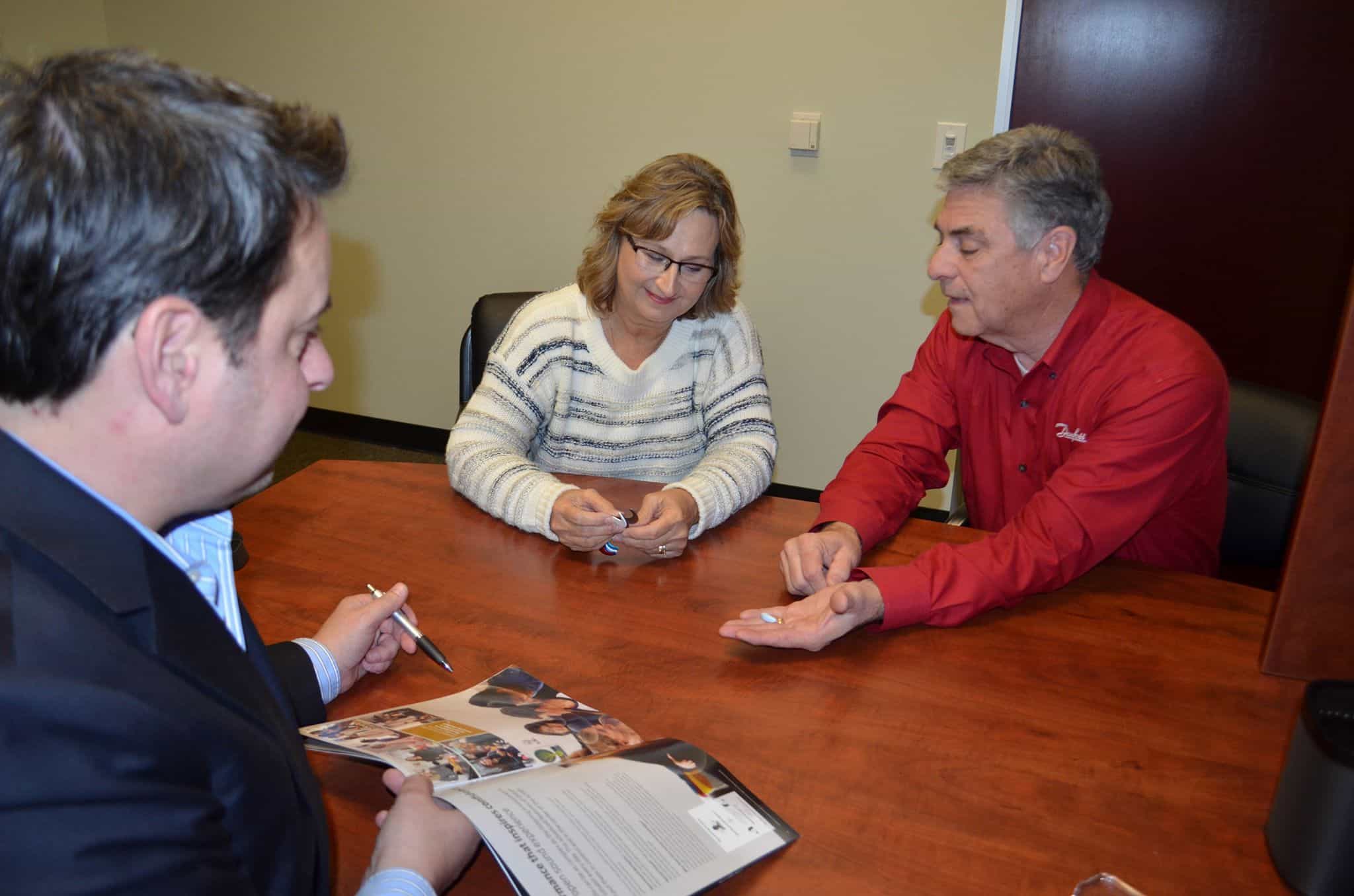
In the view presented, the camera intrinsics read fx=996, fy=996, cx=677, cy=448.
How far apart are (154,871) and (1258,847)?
106 centimetres

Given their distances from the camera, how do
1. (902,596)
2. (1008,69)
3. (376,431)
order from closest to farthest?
(902,596) < (1008,69) < (376,431)

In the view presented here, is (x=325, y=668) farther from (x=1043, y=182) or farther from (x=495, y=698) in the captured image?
(x=1043, y=182)

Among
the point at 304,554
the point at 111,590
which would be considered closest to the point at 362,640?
the point at 304,554

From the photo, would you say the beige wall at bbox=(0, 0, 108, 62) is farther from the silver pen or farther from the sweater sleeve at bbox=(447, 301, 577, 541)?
the silver pen

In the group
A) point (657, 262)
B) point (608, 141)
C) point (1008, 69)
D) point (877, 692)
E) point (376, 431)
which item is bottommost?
point (376, 431)

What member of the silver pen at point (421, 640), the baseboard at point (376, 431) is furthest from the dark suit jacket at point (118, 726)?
the baseboard at point (376, 431)

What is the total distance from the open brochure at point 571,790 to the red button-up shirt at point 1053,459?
1.60 feet

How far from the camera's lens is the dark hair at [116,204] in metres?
0.69

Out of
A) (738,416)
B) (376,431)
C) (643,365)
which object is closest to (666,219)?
(643,365)

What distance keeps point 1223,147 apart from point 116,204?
333 cm

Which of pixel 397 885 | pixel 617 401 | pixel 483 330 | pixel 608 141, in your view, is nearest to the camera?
pixel 397 885

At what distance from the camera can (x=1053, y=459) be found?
199 centimetres

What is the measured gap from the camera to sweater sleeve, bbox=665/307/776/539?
77.9 inches

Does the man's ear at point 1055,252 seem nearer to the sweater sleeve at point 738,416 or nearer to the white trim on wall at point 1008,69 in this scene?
the sweater sleeve at point 738,416
